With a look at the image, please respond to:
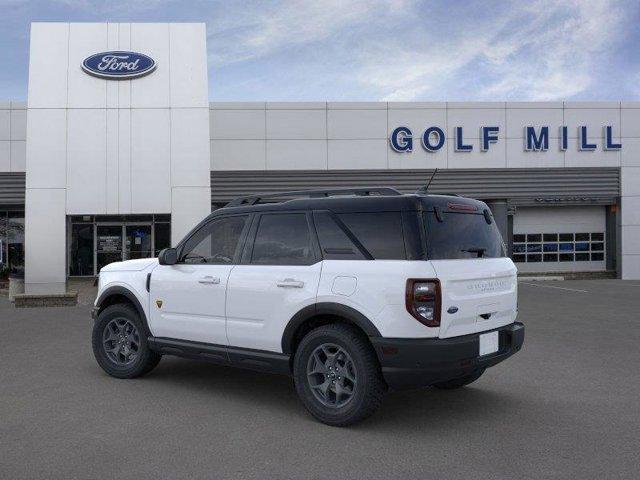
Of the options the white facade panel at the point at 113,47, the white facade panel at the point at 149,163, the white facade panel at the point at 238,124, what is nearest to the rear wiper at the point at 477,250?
the white facade panel at the point at 149,163

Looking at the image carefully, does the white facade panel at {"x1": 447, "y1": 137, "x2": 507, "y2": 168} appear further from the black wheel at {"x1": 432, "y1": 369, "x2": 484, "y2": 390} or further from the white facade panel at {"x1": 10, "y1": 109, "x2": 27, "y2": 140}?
the black wheel at {"x1": 432, "y1": 369, "x2": 484, "y2": 390}

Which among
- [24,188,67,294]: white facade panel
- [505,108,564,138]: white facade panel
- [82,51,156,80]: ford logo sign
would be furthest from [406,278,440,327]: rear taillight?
[505,108,564,138]: white facade panel

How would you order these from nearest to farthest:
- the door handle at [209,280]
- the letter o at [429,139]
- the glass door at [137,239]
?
1. the door handle at [209,280]
2. the glass door at [137,239]
3. the letter o at [429,139]

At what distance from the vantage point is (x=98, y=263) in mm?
23578

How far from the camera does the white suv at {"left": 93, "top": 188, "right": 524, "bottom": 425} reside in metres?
4.57

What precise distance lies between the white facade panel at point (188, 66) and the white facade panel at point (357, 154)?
684 centimetres

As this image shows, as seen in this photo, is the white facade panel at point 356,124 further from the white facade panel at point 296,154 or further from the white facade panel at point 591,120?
the white facade panel at point 591,120

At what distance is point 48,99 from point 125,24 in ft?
10.8

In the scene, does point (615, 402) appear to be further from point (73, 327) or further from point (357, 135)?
point (357, 135)

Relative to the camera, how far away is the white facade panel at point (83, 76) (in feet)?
58.2

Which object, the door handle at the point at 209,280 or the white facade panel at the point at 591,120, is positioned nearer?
the door handle at the point at 209,280

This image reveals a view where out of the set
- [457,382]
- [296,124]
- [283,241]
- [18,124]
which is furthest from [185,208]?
[457,382]

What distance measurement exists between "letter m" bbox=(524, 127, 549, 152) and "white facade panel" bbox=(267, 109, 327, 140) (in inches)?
318

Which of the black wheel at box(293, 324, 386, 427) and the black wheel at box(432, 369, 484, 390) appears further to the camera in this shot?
the black wheel at box(432, 369, 484, 390)
